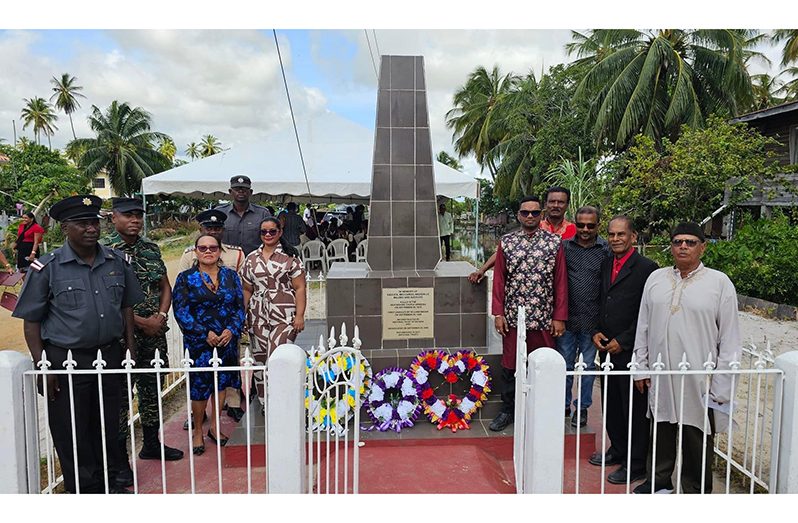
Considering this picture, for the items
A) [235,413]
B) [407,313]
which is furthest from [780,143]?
[235,413]

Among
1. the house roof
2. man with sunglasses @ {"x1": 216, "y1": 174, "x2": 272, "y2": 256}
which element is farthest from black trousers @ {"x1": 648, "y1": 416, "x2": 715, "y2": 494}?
the house roof

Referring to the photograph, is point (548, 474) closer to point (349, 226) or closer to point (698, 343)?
point (698, 343)

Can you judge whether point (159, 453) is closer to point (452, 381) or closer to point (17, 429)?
point (17, 429)

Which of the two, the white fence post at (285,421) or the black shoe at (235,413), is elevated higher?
the white fence post at (285,421)

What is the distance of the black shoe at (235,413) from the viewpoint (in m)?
4.55

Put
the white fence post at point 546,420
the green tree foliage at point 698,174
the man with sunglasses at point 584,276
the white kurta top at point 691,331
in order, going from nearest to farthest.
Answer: the white fence post at point 546,420 < the white kurta top at point 691,331 < the man with sunglasses at point 584,276 < the green tree foliage at point 698,174

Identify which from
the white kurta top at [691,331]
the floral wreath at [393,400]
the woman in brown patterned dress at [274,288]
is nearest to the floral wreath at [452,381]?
the floral wreath at [393,400]

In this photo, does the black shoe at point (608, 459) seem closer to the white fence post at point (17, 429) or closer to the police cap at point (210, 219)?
the police cap at point (210, 219)

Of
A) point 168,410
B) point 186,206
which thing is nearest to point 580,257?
point 168,410

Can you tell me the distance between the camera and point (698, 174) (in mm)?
11742

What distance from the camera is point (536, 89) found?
22531mm

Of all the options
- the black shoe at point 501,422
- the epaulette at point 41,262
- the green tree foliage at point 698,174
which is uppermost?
the green tree foliage at point 698,174

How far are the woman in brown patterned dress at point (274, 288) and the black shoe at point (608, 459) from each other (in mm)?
2281

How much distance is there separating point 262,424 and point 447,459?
1.41m
